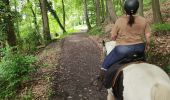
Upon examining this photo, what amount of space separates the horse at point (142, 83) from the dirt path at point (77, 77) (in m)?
4.45

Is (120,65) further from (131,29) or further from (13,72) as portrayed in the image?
(13,72)

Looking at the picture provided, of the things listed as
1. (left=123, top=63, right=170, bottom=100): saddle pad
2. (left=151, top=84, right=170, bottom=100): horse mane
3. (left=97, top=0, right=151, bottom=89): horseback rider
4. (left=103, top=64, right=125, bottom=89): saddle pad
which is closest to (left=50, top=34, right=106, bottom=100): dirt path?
(left=103, top=64, right=125, bottom=89): saddle pad

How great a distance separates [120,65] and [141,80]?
1.26 metres

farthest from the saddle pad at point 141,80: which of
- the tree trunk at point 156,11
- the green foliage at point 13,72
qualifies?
the tree trunk at point 156,11

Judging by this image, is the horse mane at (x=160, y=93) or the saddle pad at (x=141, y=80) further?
the saddle pad at (x=141, y=80)

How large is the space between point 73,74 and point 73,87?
5.56 ft

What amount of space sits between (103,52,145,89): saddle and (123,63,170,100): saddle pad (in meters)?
0.48

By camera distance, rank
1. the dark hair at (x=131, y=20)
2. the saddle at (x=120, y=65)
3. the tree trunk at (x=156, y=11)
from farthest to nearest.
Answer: the tree trunk at (x=156, y=11), the dark hair at (x=131, y=20), the saddle at (x=120, y=65)

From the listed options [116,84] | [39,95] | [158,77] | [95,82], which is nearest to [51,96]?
[39,95]

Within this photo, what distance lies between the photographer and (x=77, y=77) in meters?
11.6

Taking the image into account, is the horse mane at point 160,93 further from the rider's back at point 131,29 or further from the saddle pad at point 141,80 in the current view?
the rider's back at point 131,29

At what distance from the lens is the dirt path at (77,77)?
9.66 metres

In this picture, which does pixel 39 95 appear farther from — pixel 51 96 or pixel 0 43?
pixel 0 43

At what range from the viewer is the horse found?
4094 millimetres
